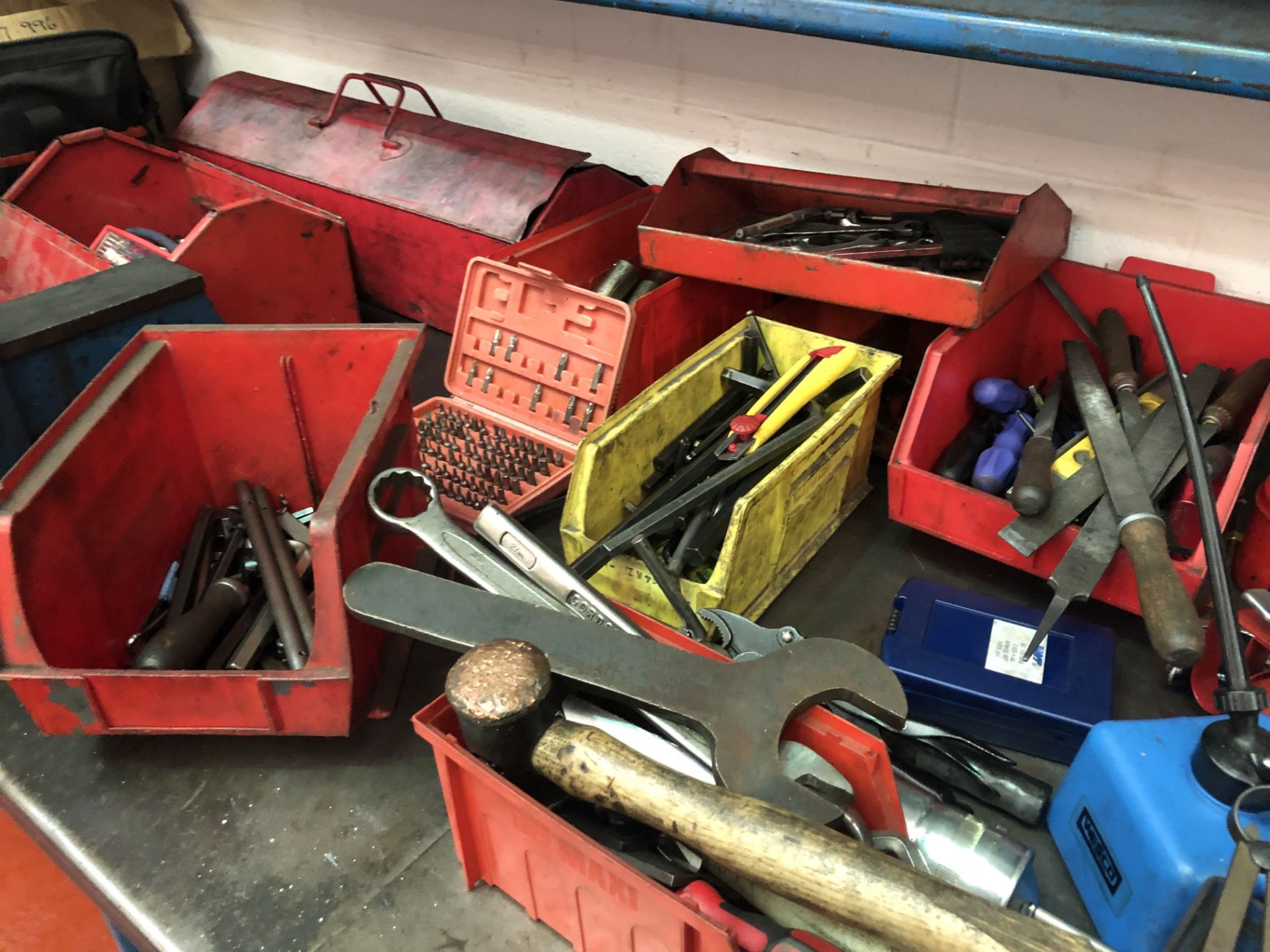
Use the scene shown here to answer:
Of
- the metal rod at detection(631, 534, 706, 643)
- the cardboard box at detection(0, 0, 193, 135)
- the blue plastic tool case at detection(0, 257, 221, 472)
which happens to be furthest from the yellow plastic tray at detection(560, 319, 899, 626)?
the cardboard box at detection(0, 0, 193, 135)

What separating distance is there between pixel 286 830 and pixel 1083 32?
2.86ft

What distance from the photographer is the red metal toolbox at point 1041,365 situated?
73 cm

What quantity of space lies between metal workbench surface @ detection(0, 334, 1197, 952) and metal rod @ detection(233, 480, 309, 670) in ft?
0.26

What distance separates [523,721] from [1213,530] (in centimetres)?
52

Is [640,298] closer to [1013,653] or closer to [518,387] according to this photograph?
[518,387]

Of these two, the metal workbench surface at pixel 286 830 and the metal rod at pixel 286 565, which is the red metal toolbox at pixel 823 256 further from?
the metal rod at pixel 286 565

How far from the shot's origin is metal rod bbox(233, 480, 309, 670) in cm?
74

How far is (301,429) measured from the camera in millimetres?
905

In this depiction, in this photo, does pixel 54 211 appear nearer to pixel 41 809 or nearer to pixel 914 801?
pixel 41 809

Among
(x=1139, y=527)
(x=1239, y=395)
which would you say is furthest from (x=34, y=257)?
(x=1239, y=395)

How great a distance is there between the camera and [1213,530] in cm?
61

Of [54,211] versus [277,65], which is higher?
[277,65]

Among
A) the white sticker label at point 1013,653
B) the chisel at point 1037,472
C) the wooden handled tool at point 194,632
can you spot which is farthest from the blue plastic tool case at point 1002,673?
the wooden handled tool at point 194,632

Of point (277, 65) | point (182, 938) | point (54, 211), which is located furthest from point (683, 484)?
point (277, 65)
